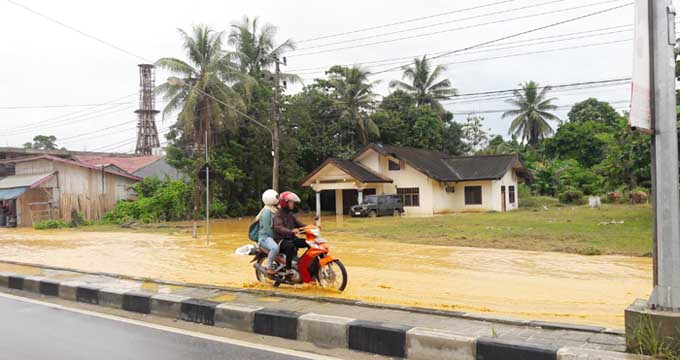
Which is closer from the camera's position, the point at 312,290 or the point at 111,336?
the point at 111,336

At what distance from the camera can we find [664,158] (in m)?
4.64

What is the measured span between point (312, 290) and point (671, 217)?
5.17 meters

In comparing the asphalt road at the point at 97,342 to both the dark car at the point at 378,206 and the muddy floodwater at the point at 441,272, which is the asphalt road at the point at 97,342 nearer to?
the muddy floodwater at the point at 441,272

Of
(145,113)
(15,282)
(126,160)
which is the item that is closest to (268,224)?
(15,282)

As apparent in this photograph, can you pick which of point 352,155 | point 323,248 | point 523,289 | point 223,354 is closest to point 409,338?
point 223,354

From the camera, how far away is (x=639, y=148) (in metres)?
20.4

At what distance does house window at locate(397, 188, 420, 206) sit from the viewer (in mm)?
36406

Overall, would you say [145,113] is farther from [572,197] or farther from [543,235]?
[543,235]

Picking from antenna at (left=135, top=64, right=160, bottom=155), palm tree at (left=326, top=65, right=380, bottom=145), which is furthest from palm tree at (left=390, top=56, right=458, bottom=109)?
antenna at (left=135, top=64, right=160, bottom=155)

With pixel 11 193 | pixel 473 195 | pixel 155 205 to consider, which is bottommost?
pixel 155 205

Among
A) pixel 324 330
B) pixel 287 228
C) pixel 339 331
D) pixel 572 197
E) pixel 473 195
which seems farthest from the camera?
pixel 572 197

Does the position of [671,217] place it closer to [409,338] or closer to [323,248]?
[409,338]

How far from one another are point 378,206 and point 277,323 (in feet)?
91.5

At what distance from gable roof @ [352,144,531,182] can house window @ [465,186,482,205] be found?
0.91 meters
